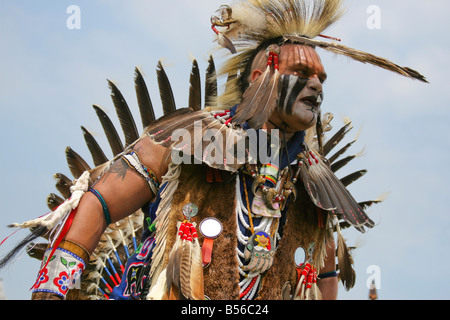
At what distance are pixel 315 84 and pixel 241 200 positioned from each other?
0.98 metres

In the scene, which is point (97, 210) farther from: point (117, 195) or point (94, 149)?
point (94, 149)

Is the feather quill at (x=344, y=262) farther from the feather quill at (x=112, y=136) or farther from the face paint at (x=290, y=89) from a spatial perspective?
the feather quill at (x=112, y=136)

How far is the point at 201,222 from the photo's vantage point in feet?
15.5

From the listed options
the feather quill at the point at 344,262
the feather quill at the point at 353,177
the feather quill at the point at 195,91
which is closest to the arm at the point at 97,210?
the feather quill at the point at 195,91

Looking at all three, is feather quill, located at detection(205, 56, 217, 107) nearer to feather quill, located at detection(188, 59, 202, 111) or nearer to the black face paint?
→ feather quill, located at detection(188, 59, 202, 111)

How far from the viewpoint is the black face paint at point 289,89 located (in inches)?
194

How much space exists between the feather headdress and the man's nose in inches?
10.5

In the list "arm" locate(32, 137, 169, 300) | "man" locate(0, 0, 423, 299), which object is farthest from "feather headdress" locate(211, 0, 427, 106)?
"arm" locate(32, 137, 169, 300)

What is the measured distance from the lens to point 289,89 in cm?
493

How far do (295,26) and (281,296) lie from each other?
1.98 meters

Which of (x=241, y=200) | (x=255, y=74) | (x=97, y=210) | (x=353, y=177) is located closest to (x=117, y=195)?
(x=97, y=210)

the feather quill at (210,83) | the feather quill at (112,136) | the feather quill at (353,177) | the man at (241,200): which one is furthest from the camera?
the feather quill at (353,177)

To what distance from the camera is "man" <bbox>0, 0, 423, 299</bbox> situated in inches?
177
